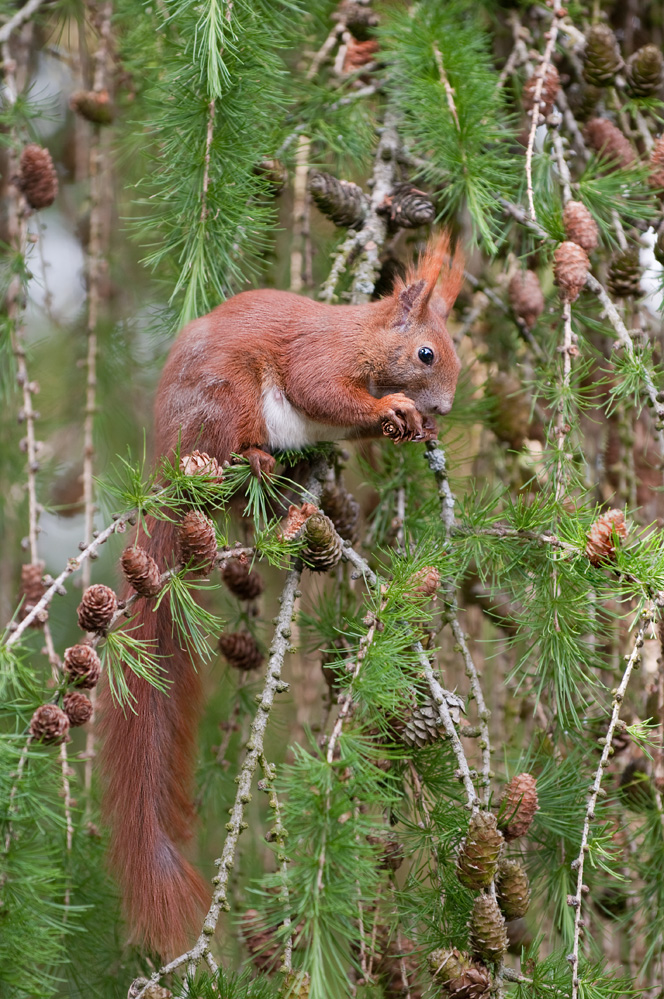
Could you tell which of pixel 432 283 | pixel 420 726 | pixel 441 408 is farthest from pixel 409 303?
pixel 420 726

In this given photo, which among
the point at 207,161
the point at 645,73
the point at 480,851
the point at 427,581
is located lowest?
the point at 480,851

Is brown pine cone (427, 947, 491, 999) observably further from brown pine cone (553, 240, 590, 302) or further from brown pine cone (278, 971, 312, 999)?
brown pine cone (553, 240, 590, 302)

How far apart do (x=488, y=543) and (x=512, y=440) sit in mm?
486

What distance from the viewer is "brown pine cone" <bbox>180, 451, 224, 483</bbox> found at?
44.2 inches

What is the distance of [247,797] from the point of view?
0.95 metres

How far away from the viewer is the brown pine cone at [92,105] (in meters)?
1.77

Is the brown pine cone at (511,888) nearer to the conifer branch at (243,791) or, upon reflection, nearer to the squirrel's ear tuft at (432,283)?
the conifer branch at (243,791)

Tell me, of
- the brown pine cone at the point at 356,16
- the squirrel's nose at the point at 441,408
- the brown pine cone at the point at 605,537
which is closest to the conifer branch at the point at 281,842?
the brown pine cone at the point at 605,537

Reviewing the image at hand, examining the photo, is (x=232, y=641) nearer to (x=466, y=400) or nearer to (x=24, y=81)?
(x=466, y=400)

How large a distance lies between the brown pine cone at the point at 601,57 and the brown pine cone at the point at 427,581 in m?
0.93

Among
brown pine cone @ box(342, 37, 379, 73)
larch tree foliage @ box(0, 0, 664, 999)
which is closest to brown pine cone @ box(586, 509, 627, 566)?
larch tree foliage @ box(0, 0, 664, 999)

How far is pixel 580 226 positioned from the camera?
1307 millimetres

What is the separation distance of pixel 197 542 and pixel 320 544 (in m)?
0.17

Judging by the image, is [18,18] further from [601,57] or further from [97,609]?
[97,609]
